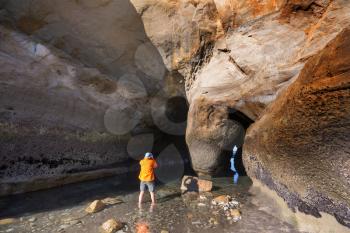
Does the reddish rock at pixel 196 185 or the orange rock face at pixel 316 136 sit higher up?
the orange rock face at pixel 316 136

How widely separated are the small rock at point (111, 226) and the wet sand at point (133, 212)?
116mm

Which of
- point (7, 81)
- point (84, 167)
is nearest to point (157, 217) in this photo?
point (84, 167)

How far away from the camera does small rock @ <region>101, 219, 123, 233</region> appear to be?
19.9ft

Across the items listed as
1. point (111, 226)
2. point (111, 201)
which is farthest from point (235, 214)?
point (111, 201)

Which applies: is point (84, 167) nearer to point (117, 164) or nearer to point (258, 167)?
point (117, 164)

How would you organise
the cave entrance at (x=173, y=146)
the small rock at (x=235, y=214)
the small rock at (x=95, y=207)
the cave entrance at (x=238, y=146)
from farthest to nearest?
the cave entrance at (x=173, y=146)
the cave entrance at (x=238, y=146)
the small rock at (x=95, y=207)
the small rock at (x=235, y=214)

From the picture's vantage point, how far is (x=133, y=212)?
7.20 metres

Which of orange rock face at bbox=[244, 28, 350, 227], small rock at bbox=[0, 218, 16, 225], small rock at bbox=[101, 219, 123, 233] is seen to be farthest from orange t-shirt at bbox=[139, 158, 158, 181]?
small rock at bbox=[0, 218, 16, 225]

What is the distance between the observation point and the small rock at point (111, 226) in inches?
238

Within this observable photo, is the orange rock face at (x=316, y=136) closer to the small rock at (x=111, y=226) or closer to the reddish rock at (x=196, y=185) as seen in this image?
the reddish rock at (x=196, y=185)

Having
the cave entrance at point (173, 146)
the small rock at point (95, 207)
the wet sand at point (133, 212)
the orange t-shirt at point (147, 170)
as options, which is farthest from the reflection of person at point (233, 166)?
the small rock at point (95, 207)

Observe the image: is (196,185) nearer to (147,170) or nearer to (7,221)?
(147,170)

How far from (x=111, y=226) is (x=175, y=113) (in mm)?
6261

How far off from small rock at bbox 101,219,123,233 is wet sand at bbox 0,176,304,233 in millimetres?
116
